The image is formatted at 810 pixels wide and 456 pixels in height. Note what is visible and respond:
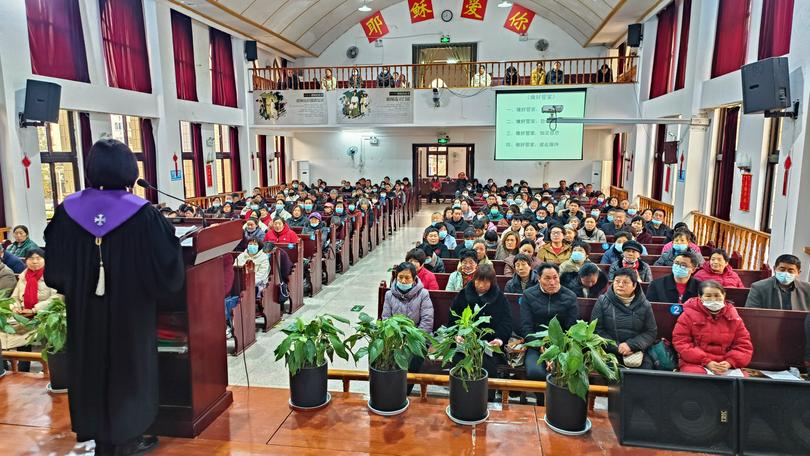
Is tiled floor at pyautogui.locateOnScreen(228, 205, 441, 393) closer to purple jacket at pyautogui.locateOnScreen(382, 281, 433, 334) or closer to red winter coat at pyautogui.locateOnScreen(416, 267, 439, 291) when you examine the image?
purple jacket at pyautogui.locateOnScreen(382, 281, 433, 334)

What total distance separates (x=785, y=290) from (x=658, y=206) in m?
7.49

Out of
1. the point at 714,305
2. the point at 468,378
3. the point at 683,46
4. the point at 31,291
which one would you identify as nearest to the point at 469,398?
the point at 468,378

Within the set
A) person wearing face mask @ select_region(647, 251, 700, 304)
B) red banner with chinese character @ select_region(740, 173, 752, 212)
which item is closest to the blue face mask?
person wearing face mask @ select_region(647, 251, 700, 304)

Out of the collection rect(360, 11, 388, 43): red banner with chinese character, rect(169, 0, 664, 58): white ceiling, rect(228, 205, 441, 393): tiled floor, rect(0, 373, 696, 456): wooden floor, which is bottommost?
rect(228, 205, 441, 393): tiled floor

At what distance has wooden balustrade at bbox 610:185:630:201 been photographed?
14119 mm

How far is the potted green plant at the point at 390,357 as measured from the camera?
2.54 meters

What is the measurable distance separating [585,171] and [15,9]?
15.7 metres

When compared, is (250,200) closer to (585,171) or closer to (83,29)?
(83,29)

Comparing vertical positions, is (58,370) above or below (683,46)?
below

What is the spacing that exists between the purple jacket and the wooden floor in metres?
1.29

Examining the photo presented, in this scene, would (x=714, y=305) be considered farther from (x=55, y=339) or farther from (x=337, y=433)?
(x=55, y=339)

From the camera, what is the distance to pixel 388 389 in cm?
258

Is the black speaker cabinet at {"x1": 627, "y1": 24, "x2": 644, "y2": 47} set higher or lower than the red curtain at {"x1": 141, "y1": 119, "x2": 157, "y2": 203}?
higher

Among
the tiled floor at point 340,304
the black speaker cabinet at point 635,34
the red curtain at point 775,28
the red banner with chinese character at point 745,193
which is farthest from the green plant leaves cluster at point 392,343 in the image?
the black speaker cabinet at point 635,34
